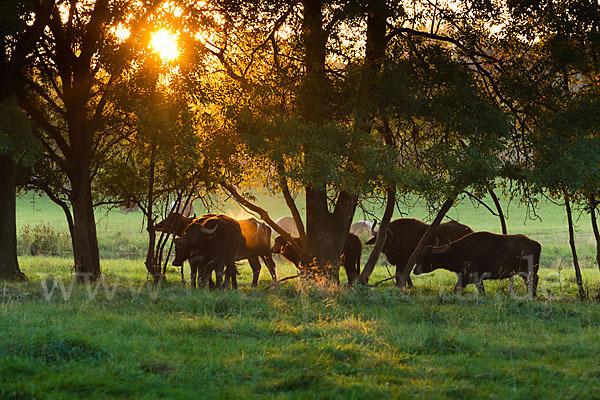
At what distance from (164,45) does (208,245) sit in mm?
4358

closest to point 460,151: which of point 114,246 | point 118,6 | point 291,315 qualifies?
point 291,315

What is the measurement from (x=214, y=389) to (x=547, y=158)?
942 cm

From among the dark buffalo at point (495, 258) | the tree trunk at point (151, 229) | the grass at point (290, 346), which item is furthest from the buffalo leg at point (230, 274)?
the dark buffalo at point (495, 258)

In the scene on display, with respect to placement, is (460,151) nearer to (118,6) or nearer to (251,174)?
(251,174)

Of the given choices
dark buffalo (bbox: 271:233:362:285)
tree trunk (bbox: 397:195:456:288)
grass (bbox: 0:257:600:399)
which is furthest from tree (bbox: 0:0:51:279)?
tree trunk (bbox: 397:195:456:288)

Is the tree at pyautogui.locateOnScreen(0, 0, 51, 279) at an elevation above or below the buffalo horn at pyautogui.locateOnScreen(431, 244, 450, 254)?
above

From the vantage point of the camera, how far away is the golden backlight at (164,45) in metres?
15.1

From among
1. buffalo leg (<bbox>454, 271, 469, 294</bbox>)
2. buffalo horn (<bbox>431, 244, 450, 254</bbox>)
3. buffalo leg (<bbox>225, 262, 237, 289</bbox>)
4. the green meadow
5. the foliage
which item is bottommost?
the green meadow

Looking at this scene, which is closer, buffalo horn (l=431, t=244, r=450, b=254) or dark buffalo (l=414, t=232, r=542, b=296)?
dark buffalo (l=414, t=232, r=542, b=296)

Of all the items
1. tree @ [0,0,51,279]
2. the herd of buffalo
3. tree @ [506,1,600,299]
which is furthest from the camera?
the herd of buffalo

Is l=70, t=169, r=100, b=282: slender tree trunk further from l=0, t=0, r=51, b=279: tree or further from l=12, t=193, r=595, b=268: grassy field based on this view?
l=0, t=0, r=51, b=279: tree

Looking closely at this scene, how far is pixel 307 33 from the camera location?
1521cm

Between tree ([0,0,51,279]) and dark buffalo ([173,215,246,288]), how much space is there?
3.53 meters

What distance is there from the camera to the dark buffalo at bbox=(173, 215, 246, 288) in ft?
50.6
